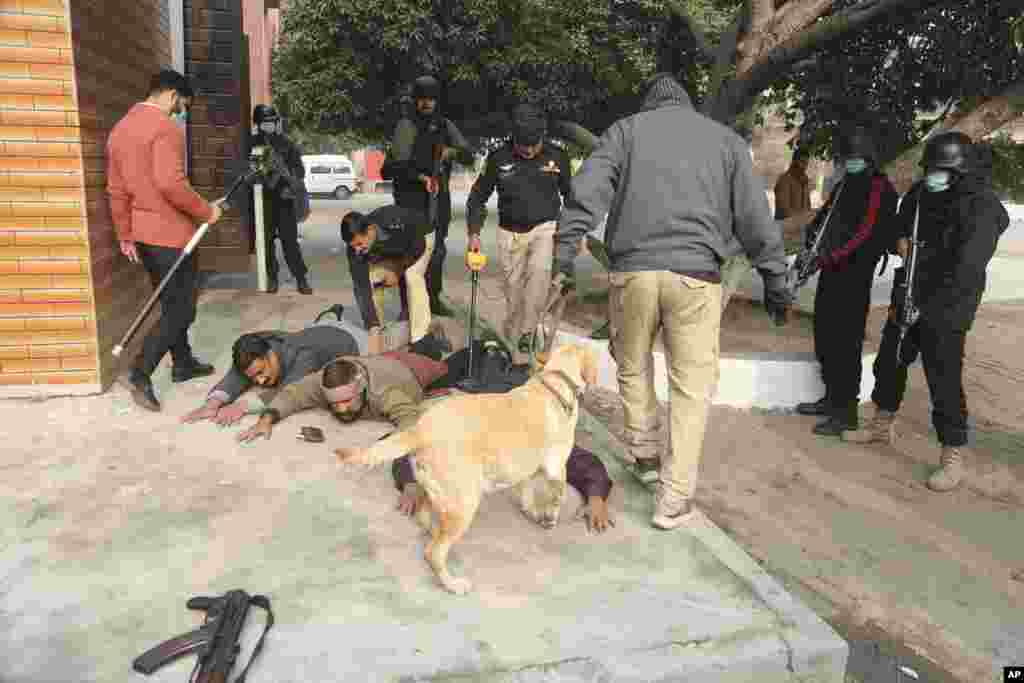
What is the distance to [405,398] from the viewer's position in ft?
14.5

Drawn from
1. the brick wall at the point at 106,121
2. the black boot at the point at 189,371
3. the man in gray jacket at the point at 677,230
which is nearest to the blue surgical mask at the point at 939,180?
the man in gray jacket at the point at 677,230

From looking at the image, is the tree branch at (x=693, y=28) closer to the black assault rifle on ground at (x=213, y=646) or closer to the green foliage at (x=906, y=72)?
the green foliage at (x=906, y=72)

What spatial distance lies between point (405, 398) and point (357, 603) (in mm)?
1741

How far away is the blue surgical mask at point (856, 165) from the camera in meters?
5.44

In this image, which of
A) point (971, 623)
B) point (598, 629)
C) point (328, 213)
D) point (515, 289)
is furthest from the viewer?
point (328, 213)

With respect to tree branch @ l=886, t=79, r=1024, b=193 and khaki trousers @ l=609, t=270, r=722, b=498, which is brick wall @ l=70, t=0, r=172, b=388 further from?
tree branch @ l=886, t=79, r=1024, b=193

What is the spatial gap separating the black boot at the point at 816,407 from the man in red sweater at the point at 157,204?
466 cm

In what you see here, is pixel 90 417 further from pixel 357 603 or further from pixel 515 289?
pixel 515 289

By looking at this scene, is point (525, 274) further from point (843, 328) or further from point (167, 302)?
point (167, 302)

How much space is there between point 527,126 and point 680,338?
113 inches

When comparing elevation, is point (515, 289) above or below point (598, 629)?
above

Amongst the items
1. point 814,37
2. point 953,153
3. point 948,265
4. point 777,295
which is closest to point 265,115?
point 814,37

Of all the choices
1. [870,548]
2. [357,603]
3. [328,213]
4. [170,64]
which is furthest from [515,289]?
[328,213]

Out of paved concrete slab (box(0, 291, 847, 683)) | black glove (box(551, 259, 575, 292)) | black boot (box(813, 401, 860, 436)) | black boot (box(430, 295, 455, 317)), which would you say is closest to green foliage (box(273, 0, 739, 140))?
black boot (box(430, 295, 455, 317))
